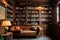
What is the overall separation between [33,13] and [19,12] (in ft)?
3.71

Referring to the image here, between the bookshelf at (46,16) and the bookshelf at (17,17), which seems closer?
the bookshelf at (17,17)

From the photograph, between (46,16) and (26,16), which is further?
(46,16)

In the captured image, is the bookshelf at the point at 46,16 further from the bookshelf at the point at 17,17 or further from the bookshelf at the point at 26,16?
the bookshelf at the point at 17,17

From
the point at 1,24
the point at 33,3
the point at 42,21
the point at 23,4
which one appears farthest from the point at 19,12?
the point at 1,24

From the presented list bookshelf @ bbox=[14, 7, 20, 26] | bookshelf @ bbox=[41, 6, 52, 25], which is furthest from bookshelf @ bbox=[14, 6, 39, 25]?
bookshelf @ bbox=[41, 6, 52, 25]

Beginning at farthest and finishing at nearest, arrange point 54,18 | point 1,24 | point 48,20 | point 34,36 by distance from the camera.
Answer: point 48,20 → point 54,18 → point 34,36 → point 1,24

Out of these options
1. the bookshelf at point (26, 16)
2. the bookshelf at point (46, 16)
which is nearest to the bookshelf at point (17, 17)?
the bookshelf at point (26, 16)

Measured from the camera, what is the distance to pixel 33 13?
32.1 ft

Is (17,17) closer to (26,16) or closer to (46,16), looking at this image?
(26,16)

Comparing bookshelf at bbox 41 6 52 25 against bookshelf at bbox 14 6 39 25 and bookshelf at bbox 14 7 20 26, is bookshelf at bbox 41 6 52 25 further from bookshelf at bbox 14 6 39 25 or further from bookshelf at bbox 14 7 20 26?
bookshelf at bbox 14 7 20 26

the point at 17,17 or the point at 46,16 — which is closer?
the point at 17,17

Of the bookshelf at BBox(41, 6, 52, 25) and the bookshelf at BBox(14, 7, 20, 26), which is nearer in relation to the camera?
the bookshelf at BBox(14, 7, 20, 26)

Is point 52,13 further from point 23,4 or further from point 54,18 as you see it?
point 23,4

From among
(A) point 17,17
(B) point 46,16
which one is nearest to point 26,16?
(A) point 17,17
